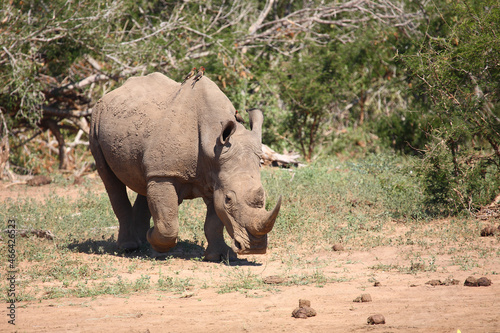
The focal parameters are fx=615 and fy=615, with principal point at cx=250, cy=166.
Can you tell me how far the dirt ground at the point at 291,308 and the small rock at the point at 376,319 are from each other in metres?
0.04

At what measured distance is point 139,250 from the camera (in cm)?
739

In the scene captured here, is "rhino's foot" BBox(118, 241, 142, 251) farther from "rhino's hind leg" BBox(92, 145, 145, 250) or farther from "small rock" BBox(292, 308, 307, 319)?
"small rock" BBox(292, 308, 307, 319)

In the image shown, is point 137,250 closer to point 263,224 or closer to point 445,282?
point 263,224

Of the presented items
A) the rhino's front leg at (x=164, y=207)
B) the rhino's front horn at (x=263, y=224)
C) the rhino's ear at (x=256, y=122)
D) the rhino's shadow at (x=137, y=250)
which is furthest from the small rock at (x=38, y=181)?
the rhino's front horn at (x=263, y=224)

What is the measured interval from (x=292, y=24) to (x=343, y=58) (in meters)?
1.55

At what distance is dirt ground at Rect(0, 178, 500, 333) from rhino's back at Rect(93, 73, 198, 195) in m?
1.25

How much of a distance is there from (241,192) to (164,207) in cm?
96

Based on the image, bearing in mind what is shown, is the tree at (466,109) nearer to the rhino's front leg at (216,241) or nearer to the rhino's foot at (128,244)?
the rhino's front leg at (216,241)

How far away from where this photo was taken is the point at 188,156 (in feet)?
20.9

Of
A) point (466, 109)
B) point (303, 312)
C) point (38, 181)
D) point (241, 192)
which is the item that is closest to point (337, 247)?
point (241, 192)

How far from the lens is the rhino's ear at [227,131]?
6.10m

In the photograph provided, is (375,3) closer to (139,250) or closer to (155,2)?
(155,2)

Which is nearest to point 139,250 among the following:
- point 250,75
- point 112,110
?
point 112,110

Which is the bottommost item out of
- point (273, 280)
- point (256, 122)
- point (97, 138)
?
point (273, 280)
